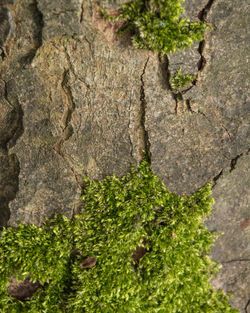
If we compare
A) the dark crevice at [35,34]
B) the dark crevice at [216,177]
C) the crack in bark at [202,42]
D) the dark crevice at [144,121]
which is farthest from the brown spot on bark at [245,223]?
the dark crevice at [35,34]

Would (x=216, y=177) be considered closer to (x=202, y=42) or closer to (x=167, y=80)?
(x=167, y=80)

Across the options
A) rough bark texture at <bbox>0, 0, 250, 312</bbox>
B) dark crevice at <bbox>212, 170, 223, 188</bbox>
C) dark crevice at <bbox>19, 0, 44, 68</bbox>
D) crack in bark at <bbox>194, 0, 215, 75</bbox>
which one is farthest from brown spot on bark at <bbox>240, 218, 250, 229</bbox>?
dark crevice at <bbox>19, 0, 44, 68</bbox>

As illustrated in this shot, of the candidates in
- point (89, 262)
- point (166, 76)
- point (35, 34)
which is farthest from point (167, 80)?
point (89, 262)

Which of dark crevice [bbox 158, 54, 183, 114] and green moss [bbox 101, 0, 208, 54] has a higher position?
green moss [bbox 101, 0, 208, 54]

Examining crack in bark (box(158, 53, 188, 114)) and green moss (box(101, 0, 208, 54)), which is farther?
crack in bark (box(158, 53, 188, 114))

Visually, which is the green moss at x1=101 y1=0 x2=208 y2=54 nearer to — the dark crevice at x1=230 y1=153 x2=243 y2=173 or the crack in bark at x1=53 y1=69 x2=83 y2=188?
the crack in bark at x1=53 y1=69 x2=83 y2=188

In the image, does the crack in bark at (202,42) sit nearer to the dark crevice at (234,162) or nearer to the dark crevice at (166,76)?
the dark crevice at (166,76)

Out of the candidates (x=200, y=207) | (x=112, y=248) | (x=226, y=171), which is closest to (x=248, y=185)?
(x=226, y=171)
